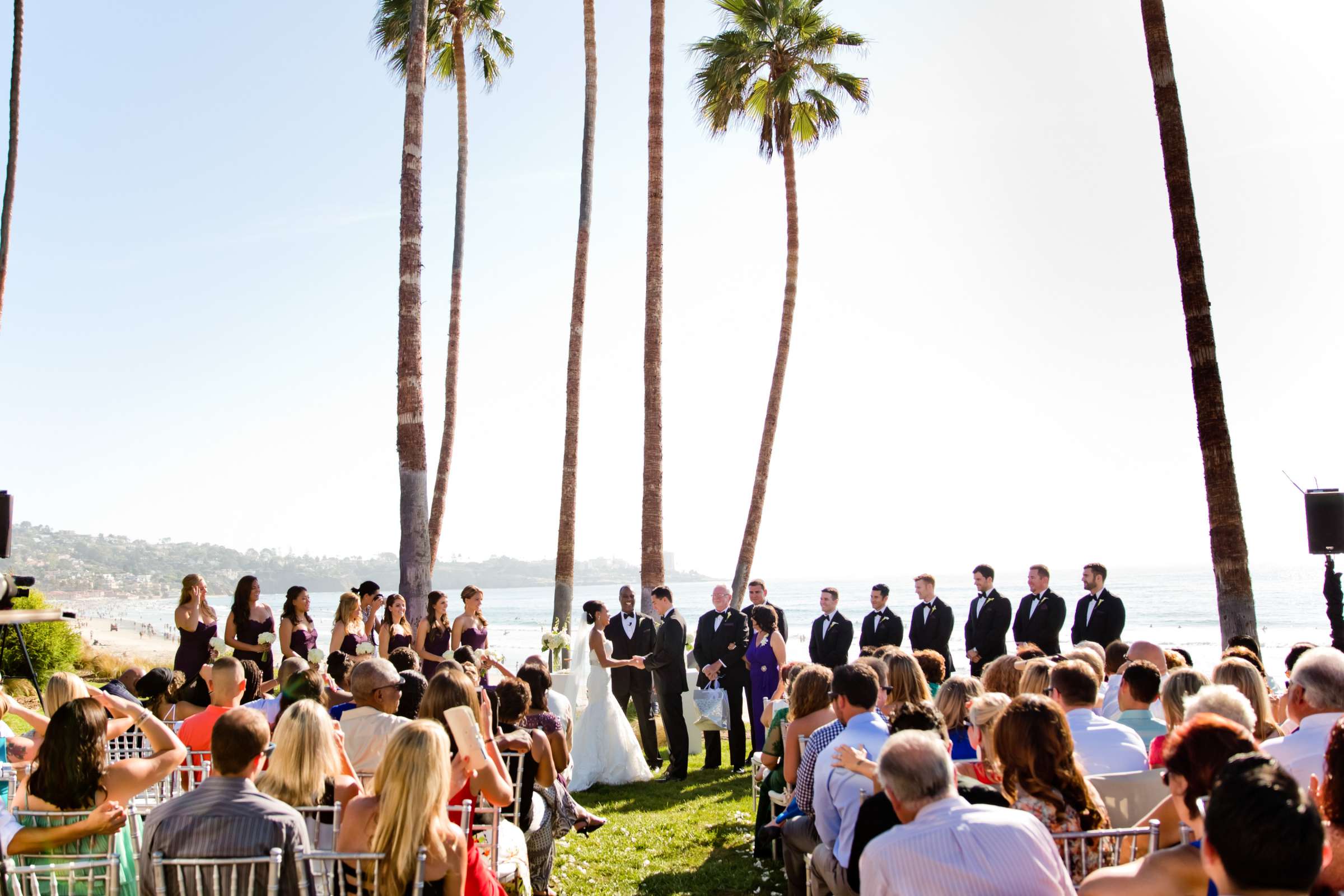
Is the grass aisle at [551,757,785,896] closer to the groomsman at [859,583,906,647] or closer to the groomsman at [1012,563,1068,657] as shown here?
the groomsman at [859,583,906,647]

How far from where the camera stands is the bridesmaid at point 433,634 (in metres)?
10.4

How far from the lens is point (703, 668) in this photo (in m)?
10.4

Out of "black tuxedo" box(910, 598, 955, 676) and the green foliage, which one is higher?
"black tuxedo" box(910, 598, 955, 676)

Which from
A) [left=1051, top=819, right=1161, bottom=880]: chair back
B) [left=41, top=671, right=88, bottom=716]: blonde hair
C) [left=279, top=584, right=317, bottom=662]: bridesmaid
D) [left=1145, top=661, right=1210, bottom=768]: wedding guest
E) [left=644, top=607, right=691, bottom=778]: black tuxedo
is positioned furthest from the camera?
[left=644, top=607, right=691, bottom=778]: black tuxedo

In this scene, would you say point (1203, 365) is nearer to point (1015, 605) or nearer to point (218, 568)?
point (1015, 605)

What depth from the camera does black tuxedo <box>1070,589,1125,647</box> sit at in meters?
9.85

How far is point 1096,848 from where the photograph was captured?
147 inches

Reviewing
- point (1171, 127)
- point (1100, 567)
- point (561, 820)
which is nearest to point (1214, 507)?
point (1100, 567)

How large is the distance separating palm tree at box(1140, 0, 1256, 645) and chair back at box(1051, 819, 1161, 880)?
6.50m

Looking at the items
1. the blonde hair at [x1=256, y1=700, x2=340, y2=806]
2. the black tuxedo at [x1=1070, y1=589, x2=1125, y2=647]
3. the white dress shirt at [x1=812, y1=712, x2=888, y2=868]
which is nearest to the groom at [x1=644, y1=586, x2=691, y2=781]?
the black tuxedo at [x1=1070, y1=589, x2=1125, y2=647]

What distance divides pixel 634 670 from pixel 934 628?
3313mm

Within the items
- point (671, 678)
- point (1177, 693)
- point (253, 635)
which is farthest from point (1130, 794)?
point (253, 635)

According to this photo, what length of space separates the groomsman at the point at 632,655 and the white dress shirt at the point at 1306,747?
283 inches

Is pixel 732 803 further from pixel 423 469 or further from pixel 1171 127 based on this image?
pixel 1171 127
